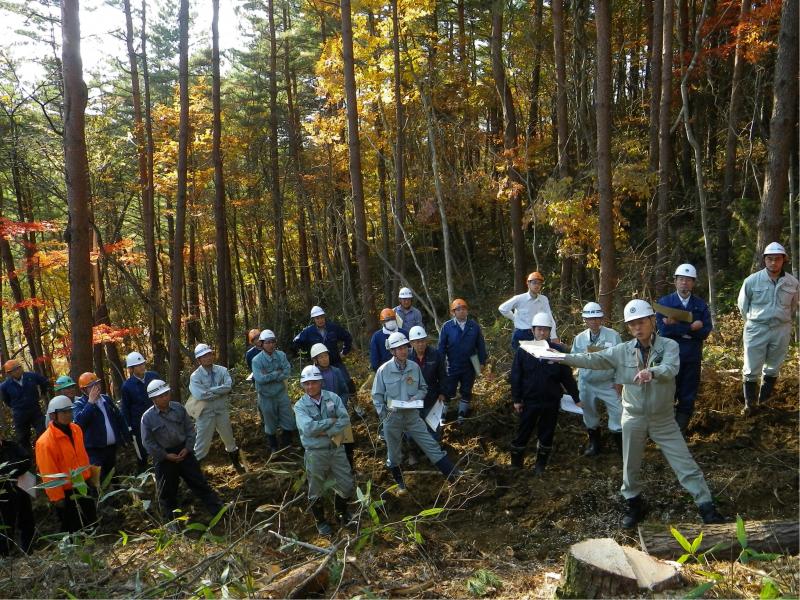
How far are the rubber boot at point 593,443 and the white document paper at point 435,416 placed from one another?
1.93 metres

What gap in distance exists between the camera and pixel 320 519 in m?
6.36

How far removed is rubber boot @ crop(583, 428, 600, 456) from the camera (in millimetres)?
7227

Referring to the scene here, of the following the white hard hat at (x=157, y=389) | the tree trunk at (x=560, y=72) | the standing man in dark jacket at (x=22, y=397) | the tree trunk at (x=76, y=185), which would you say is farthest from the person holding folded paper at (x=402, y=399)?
the tree trunk at (x=560, y=72)

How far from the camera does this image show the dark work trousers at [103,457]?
7359 mm

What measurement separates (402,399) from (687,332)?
Answer: 11.4 feet

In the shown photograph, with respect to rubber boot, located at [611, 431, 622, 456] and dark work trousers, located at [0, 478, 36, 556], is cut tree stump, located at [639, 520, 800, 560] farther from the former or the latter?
dark work trousers, located at [0, 478, 36, 556]

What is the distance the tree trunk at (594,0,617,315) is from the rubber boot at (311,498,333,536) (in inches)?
225

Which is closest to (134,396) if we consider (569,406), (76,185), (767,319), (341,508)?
(76,185)

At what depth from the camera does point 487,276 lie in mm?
21250

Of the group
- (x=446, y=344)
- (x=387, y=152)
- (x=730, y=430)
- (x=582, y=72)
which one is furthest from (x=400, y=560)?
(x=387, y=152)

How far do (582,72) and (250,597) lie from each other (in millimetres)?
13388

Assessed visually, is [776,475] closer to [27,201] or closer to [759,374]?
[759,374]

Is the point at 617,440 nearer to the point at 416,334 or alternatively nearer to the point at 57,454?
the point at 416,334

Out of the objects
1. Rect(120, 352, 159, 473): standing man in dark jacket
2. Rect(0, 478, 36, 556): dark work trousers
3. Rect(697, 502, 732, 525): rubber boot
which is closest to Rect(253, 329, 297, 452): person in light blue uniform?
Rect(120, 352, 159, 473): standing man in dark jacket
